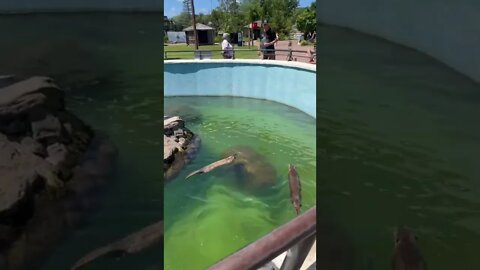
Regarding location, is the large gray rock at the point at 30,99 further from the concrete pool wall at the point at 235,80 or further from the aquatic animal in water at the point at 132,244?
the concrete pool wall at the point at 235,80

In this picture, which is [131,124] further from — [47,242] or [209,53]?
[209,53]

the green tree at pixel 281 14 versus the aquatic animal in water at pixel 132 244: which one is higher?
the green tree at pixel 281 14

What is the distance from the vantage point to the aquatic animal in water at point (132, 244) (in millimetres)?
1766

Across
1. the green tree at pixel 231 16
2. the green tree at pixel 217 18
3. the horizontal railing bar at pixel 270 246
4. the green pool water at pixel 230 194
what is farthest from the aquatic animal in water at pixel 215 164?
the green tree at pixel 217 18

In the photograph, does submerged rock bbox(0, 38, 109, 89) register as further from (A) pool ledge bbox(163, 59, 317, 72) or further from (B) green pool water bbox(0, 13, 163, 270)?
(A) pool ledge bbox(163, 59, 317, 72)

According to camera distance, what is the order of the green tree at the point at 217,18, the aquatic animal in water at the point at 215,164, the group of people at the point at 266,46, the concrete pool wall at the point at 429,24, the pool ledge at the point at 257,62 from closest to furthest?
the concrete pool wall at the point at 429,24 → the aquatic animal in water at the point at 215,164 → the pool ledge at the point at 257,62 → the group of people at the point at 266,46 → the green tree at the point at 217,18

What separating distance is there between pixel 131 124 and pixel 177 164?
519 cm

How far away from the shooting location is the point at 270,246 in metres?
1.90

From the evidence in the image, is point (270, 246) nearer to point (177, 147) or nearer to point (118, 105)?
Answer: point (118, 105)

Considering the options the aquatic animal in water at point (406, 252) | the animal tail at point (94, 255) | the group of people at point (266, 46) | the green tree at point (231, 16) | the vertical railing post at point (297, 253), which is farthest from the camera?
the green tree at point (231, 16)

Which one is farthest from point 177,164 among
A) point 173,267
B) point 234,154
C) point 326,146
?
point 326,146

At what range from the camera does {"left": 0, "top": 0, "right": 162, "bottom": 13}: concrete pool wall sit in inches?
65.1

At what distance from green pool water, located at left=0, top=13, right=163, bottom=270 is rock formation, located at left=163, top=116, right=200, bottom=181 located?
182 inches

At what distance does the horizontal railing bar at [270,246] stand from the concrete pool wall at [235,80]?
7693mm
